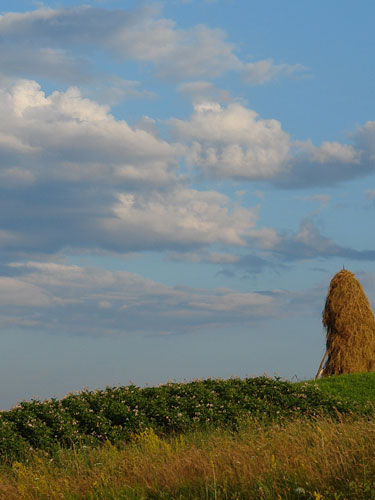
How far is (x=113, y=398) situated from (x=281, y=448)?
710 centimetres

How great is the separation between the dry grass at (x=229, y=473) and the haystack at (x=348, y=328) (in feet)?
45.0

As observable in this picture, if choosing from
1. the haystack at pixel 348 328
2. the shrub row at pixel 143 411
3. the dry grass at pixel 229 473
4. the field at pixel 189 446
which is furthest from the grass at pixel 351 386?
the dry grass at pixel 229 473

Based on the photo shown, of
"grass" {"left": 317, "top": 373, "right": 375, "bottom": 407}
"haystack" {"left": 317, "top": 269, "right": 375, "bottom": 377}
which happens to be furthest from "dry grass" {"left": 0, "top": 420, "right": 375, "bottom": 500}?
"haystack" {"left": 317, "top": 269, "right": 375, "bottom": 377}

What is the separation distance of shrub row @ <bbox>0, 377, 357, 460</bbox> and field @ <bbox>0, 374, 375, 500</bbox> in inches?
1.0

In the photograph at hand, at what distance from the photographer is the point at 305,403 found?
13.9 m

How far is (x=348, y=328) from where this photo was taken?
72.4ft

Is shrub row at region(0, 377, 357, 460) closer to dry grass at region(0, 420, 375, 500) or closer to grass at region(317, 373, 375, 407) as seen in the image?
dry grass at region(0, 420, 375, 500)

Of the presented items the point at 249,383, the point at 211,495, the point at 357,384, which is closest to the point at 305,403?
the point at 249,383

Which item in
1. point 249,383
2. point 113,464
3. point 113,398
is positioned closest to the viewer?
point 113,464

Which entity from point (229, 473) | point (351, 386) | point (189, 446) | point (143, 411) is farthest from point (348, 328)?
point (229, 473)

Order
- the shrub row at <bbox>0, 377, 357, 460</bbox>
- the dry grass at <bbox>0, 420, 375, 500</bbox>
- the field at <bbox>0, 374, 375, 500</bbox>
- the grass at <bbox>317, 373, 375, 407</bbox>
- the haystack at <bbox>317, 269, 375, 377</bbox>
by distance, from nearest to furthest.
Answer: the dry grass at <bbox>0, 420, 375, 500</bbox> < the field at <bbox>0, 374, 375, 500</bbox> < the shrub row at <bbox>0, 377, 357, 460</bbox> < the grass at <bbox>317, 373, 375, 407</bbox> < the haystack at <bbox>317, 269, 375, 377</bbox>

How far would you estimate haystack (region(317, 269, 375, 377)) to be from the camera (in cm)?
2212

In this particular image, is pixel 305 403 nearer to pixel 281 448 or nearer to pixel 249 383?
pixel 249 383

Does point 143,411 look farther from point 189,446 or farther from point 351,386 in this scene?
point 351,386
